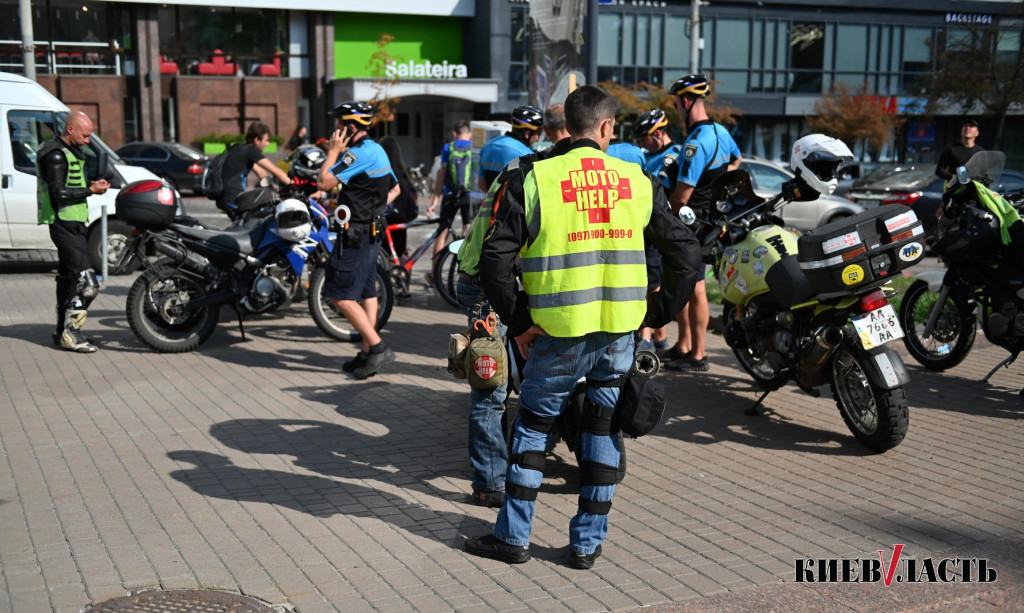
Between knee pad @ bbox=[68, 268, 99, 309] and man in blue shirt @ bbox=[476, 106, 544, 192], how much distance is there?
3.35m

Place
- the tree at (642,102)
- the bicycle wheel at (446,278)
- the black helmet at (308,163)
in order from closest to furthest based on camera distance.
Answer: the black helmet at (308,163), the bicycle wheel at (446,278), the tree at (642,102)

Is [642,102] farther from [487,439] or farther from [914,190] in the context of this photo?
[487,439]

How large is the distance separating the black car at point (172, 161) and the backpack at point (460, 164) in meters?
16.6

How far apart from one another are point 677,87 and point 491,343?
379 centimetres

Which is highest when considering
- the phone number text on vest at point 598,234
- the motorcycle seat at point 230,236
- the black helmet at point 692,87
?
the black helmet at point 692,87

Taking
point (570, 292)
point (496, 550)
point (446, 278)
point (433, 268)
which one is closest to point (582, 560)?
point (496, 550)

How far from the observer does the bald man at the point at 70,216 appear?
27.3ft

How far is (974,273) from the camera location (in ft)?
24.7

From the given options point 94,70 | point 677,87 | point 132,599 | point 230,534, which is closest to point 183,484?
point 230,534

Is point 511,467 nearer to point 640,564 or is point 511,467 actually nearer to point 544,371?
point 544,371

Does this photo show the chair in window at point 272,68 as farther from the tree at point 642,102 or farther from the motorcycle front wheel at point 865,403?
the motorcycle front wheel at point 865,403

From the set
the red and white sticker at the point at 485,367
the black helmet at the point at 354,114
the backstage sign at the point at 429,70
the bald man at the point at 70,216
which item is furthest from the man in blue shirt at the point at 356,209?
the backstage sign at the point at 429,70

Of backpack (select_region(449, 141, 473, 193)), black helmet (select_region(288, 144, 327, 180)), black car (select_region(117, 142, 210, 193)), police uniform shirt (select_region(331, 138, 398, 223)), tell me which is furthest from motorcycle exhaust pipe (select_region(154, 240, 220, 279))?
black car (select_region(117, 142, 210, 193))

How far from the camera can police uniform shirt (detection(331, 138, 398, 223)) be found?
7.61 m
